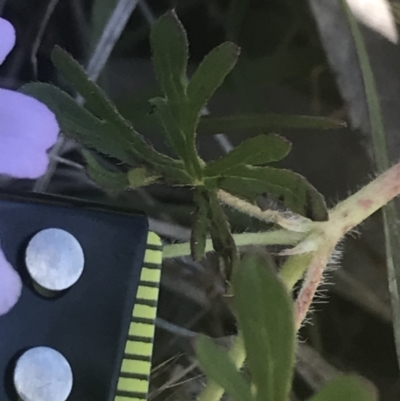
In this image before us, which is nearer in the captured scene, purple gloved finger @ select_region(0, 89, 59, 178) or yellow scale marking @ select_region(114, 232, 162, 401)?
purple gloved finger @ select_region(0, 89, 59, 178)

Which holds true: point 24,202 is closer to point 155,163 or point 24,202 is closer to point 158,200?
point 155,163

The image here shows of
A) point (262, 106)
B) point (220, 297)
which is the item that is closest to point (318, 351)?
point (220, 297)

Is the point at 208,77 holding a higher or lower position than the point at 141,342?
higher

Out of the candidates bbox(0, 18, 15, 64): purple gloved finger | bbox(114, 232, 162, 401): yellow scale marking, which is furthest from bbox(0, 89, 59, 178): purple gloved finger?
bbox(114, 232, 162, 401): yellow scale marking

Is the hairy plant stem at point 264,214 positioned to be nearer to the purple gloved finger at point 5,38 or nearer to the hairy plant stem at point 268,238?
the hairy plant stem at point 268,238

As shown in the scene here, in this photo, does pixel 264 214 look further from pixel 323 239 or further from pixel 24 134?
pixel 24 134

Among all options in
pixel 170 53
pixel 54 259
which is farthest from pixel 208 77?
pixel 54 259

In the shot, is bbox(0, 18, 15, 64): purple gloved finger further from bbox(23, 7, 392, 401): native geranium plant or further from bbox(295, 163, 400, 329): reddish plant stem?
bbox(295, 163, 400, 329): reddish plant stem
